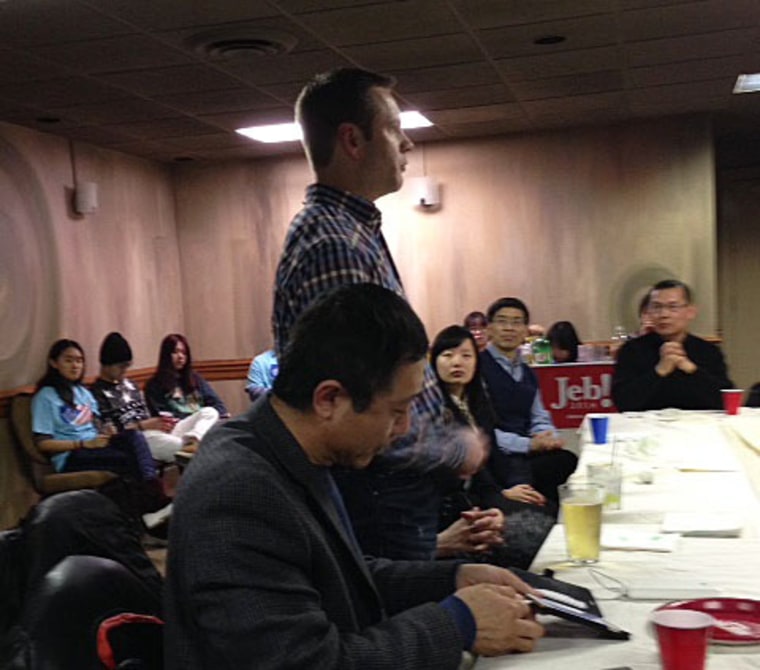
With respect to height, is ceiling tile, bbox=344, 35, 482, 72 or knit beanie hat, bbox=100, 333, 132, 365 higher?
ceiling tile, bbox=344, 35, 482, 72

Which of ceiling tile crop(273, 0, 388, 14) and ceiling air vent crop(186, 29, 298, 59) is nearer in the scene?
ceiling tile crop(273, 0, 388, 14)

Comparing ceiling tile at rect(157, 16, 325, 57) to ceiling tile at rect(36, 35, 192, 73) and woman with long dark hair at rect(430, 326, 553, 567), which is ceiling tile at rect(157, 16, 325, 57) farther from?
woman with long dark hair at rect(430, 326, 553, 567)

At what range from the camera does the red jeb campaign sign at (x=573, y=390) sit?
5344 mm

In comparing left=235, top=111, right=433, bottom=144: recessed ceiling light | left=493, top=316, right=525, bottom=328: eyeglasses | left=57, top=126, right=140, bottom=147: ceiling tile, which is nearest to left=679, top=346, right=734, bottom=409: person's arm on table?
left=493, top=316, right=525, bottom=328: eyeglasses

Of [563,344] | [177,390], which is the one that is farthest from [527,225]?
[177,390]

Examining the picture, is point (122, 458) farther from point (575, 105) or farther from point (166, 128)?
point (575, 105)

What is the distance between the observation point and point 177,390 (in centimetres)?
608

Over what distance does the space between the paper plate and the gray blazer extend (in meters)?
0.38

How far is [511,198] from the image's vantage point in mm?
7258

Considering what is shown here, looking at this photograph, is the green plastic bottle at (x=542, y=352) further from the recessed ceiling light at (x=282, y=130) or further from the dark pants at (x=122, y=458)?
the dark pants at (x=122, y=458)

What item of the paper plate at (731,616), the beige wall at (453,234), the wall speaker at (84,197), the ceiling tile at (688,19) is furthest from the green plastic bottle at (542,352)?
the paper plate at (731,616)

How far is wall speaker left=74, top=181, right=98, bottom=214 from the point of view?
6.19 metres

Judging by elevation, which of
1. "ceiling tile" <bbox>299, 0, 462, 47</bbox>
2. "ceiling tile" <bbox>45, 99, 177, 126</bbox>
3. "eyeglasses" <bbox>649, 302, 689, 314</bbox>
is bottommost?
"eyeglasses" <bbox>649, 302, 689, 314</bbox>

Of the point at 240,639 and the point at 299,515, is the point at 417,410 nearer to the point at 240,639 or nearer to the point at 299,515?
the point at 299,515
